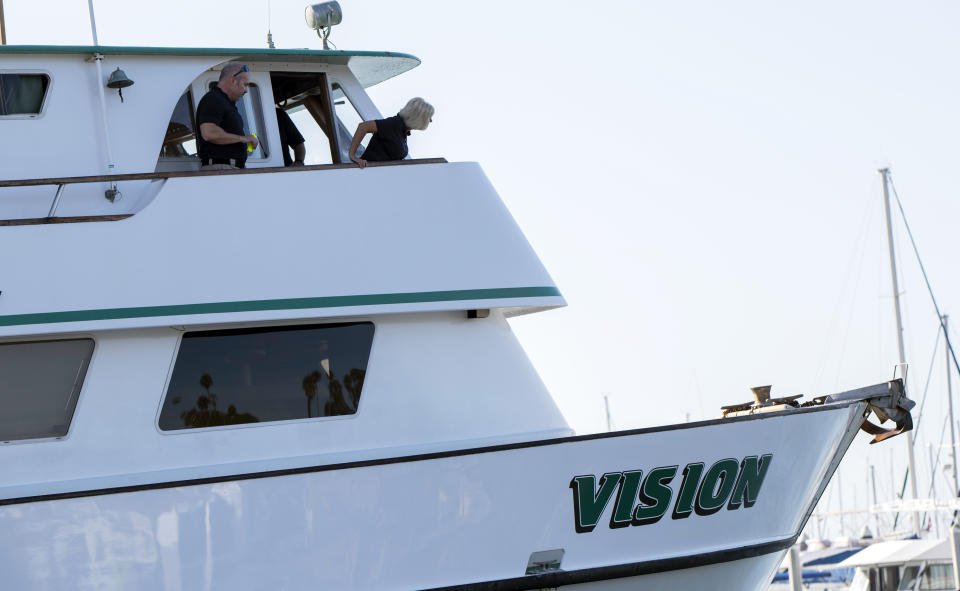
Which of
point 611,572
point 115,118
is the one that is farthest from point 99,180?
point 611,572

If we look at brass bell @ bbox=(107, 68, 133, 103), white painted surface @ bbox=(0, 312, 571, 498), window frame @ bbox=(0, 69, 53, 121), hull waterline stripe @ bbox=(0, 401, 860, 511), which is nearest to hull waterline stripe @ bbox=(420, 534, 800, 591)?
hull waterline stripe @ bbox=(0, 401, 860, 511)

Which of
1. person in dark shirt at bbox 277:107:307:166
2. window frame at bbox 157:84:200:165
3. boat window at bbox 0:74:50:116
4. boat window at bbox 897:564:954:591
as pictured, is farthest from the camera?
boat window at bbox 897:564:954:591

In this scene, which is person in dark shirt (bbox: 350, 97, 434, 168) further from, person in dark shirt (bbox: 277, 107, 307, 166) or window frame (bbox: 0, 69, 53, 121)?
window frame (bbox: 0, 69, 53, 121)

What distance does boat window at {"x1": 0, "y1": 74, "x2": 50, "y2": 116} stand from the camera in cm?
700

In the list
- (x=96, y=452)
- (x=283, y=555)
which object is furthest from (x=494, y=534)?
(x=96, y=452)

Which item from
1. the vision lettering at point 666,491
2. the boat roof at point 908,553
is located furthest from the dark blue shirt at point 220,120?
the boat roof at point 908,553

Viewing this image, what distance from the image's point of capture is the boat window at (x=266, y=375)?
662cm

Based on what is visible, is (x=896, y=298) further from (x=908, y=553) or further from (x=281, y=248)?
(x=281, y=248)

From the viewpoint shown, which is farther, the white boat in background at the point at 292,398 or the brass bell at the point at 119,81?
the brass bell at the point at 119,81

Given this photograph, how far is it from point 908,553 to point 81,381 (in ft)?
63.1

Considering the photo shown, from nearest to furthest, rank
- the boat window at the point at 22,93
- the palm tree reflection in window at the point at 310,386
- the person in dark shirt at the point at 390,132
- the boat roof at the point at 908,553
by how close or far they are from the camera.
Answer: the palm tree reflection in window at the point at 310,386, the boat window at the point at 22,93, the person in dark shirt at the point at 390,132, the boat roof at the point at 908,553

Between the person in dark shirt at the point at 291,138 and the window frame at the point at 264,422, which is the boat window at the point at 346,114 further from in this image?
the window frame at the point at 264,422

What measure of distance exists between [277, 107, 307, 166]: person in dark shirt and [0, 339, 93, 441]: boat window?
181 cm

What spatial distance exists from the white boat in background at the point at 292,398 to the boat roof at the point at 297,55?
0.03 m
